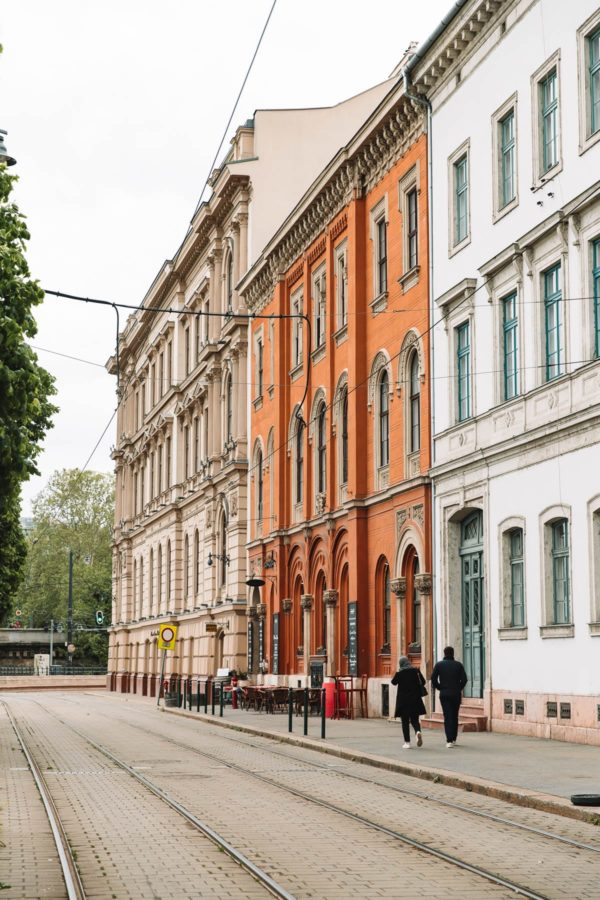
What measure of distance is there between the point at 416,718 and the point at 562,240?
8.40 m

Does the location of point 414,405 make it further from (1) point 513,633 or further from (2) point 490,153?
(1) point 513,633

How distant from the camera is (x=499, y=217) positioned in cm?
2741

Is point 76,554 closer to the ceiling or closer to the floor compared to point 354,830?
closer to the ceiling

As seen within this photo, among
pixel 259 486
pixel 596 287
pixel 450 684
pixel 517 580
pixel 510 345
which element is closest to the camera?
pixel 450 684

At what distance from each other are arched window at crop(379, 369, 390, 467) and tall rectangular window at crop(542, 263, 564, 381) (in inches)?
376

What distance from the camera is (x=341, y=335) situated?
38281 millimetres

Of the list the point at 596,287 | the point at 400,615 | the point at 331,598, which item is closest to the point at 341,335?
the point at 331,598

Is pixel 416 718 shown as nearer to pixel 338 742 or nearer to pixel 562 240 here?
pixel 338 742

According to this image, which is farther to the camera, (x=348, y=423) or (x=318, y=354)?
(x=318, y=354)

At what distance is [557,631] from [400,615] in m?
8.51

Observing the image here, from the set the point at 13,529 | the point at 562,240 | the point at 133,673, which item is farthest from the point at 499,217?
the point at 133,673

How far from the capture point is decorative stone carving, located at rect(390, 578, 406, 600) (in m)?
32.4

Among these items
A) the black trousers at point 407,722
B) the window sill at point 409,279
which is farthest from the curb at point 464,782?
the window sill at point 409,279

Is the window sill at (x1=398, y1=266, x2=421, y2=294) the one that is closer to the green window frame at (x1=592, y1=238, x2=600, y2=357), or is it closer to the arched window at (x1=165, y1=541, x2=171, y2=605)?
the green window frame at (x1=592, y1=238, x2=600, y2=357)
